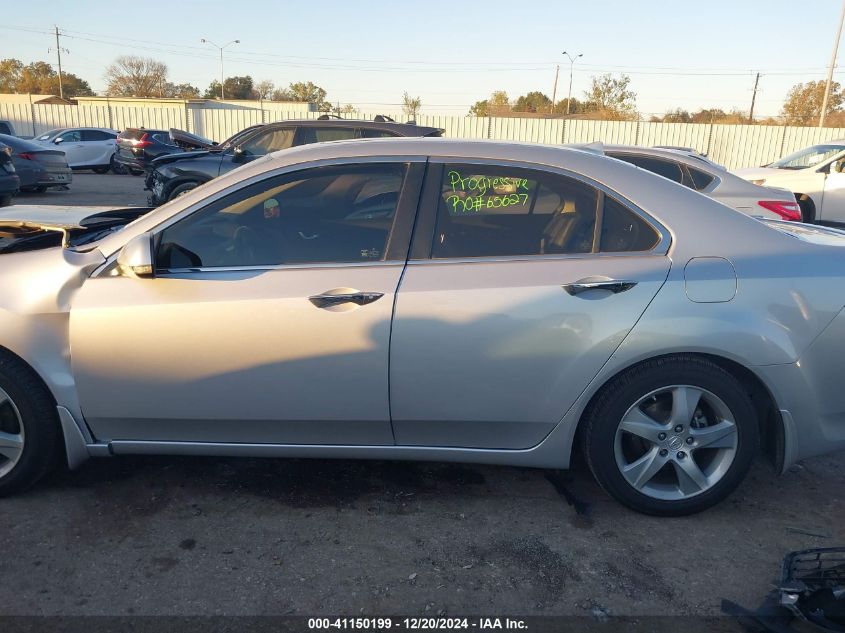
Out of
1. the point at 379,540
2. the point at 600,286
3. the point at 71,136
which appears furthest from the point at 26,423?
the point at 71,136

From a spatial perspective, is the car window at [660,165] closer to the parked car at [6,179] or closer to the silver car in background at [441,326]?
the silver car in background at [441,326]

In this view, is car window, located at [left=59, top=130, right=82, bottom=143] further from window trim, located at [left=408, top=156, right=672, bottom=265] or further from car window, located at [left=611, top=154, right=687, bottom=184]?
window trim, located at [left=408, top=156, right=672, bottom=265]

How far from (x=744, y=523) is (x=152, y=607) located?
2.54 meters

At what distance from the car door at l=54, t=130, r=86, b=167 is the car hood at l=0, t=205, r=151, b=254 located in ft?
69.8

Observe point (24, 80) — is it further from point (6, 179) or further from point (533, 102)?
point (6, 179)

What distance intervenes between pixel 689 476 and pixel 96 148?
2440 centimetres

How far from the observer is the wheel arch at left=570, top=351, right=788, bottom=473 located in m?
2.91

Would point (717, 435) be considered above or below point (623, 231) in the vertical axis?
below

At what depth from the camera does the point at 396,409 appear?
9.66 feet

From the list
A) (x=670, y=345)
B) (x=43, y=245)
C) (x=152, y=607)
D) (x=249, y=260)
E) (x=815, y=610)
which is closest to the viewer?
(x=815, y=610)

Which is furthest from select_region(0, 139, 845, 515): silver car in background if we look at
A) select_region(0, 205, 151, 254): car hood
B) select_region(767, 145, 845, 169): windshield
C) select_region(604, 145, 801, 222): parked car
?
select_region(767, 145, 845, 169): windshield

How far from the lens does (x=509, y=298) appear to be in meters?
2.84

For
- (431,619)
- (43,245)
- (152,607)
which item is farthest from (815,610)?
(43,245)

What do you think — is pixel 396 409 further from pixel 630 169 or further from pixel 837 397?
pixel 837 397
